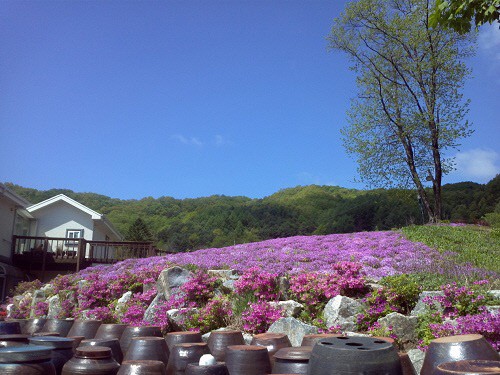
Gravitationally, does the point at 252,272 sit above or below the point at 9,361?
above

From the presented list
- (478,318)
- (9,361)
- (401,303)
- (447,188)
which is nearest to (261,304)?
(401,303)

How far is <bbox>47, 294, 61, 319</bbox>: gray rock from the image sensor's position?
12602 millimetres

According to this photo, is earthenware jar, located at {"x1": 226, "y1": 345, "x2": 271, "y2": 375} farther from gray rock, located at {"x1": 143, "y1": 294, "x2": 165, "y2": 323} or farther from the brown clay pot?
gray rock, located at {"x1": 143, "y1": 294, "x2": 165, "y2": 323}

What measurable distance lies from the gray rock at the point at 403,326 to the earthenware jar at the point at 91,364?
427cm

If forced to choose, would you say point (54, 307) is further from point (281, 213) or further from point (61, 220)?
point (281, 213)

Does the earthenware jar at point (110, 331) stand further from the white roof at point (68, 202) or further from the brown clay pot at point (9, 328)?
the white roof at point (68, 202)

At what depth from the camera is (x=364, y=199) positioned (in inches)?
1442

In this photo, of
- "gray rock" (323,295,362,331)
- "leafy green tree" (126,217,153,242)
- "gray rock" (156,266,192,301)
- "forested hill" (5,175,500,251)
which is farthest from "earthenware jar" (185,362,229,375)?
"leafy green tree" (126,217,153,242)

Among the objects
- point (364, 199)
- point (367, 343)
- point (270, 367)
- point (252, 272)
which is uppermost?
point (364, 199)

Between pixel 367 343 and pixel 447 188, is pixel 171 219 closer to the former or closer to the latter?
pixel 447 188

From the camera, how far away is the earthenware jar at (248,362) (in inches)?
178

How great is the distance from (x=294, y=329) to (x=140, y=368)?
137 inches

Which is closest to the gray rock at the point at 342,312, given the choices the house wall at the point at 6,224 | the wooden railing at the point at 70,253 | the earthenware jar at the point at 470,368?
the earthenware jar at the point at 470,368

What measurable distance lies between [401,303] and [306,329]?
1938 mm
